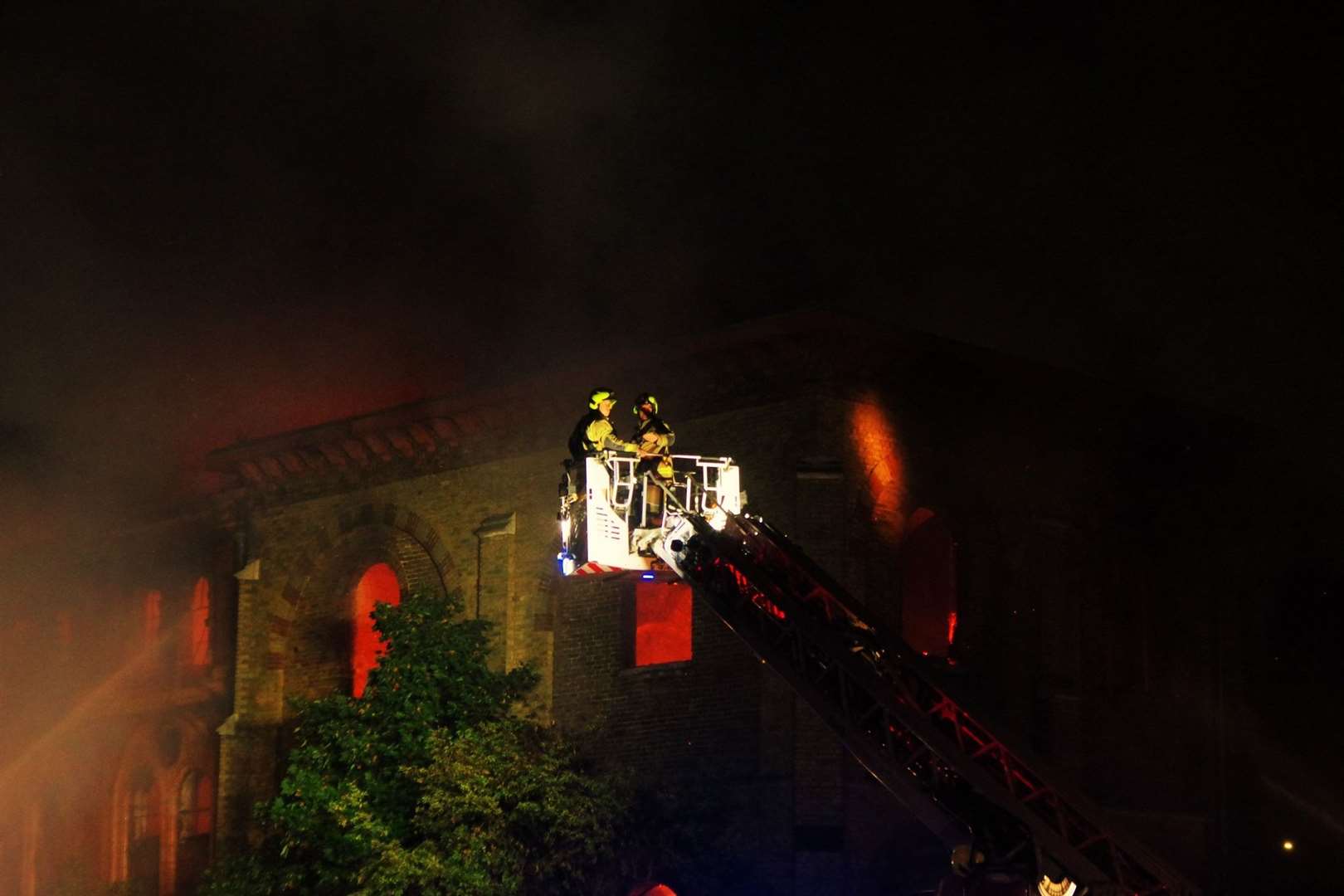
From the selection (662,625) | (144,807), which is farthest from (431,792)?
(144,807)

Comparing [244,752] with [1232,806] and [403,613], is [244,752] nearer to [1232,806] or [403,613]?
[403,613]

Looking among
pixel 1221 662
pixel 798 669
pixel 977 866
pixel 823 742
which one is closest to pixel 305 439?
pixel 823 742

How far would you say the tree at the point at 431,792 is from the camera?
776 inches

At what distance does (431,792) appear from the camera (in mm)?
20516

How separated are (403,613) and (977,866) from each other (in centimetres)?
1160

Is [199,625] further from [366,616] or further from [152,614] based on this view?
[366,616]

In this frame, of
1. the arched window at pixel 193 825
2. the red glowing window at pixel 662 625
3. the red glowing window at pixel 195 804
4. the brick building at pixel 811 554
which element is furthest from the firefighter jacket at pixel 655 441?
the red glowing window at pixel 195 804

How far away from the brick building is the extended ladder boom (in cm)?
729

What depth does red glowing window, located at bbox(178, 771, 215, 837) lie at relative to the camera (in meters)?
29.0

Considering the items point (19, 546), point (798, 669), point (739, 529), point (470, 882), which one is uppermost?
point (19, 546)

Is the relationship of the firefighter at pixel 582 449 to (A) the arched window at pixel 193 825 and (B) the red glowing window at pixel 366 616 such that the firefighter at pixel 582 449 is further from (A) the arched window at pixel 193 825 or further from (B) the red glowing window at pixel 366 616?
(A) the arched window at pixel 193 825

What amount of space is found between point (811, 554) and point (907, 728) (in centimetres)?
864

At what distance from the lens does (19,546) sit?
33156 mm

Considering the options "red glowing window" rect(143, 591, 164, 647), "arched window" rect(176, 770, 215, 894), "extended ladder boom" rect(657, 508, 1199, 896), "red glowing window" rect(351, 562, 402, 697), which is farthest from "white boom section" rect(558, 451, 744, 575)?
"red glowing window" rect(143, 591, 164, 647)
